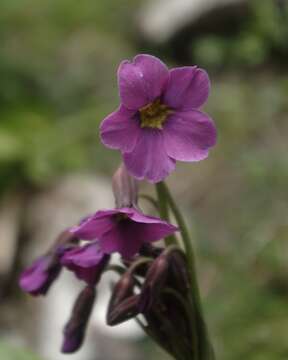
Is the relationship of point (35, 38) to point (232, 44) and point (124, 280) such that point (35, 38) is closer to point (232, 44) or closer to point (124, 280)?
point (232, 44)

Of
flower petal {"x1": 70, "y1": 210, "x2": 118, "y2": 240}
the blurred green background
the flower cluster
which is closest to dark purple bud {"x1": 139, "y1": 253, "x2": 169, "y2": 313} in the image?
the flower cluster

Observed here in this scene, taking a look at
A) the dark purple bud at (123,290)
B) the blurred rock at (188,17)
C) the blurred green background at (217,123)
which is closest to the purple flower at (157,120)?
the dark purple bud at (123,290)

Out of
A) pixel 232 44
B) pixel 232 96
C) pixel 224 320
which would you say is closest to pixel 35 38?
pixel 232 96

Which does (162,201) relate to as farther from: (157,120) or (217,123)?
(217,123)

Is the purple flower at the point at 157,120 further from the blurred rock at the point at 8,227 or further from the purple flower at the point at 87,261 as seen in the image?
the blurred rock at the point at 8,227

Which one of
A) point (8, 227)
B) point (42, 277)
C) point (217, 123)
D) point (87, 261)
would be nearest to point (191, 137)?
point (87, 261)

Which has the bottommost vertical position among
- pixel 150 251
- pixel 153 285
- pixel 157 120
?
pixel 153 285

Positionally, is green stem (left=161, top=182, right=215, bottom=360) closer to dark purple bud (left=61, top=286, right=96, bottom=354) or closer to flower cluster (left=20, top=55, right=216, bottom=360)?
flower cluster (left=20, top=55, right=216, bottom=360)
